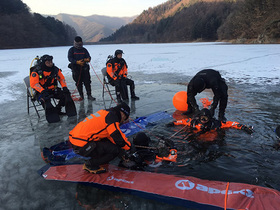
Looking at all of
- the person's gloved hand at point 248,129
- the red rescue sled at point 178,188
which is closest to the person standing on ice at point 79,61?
the red rescue sled at point 178,188

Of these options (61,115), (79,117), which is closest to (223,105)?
(79,117)

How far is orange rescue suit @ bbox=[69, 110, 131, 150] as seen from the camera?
2633 millimetres

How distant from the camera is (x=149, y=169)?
306cm

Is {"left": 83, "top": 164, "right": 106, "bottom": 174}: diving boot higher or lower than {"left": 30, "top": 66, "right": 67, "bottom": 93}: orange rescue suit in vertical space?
lower

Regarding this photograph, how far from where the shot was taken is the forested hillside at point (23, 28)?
51.1m

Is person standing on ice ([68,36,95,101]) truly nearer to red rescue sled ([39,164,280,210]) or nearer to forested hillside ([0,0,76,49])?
red rescue sled ([39,164,280,210])

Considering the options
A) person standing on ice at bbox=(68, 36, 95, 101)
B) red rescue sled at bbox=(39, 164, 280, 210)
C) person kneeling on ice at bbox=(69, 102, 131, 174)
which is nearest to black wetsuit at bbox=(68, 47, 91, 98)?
person standing on ice at bbox=(68, 36, 95, 101)

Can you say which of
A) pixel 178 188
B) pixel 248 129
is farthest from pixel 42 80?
pixel 248 129

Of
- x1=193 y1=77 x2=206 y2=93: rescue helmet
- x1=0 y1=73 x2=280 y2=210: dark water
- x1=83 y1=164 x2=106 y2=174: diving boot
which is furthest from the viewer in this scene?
x1=193 y1=77 x2=206 y2=93: rescue helmet

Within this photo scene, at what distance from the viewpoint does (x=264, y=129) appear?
4.03 metres

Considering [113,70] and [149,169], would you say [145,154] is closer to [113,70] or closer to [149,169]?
[149,169]

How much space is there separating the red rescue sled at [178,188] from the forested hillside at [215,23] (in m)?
37.2

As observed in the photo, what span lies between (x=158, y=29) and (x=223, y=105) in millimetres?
98431

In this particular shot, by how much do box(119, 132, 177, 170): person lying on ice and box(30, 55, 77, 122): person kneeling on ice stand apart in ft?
8.22
